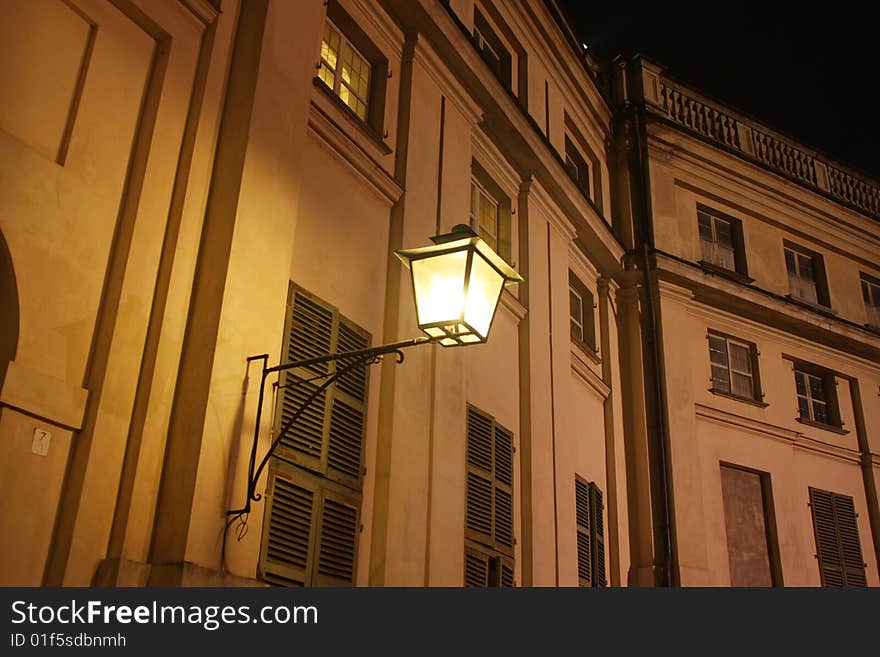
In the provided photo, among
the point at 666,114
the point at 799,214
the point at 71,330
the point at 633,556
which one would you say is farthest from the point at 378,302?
the point at 799,214

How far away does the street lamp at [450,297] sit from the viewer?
6.90 metres

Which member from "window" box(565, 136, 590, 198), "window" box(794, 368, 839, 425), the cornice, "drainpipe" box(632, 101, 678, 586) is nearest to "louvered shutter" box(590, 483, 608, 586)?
"drainpipe" box(632, 101, 678, 586)

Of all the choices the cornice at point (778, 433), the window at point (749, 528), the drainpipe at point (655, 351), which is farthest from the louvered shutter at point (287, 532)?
the cornice at point (778, 433)

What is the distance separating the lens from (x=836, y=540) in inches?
652

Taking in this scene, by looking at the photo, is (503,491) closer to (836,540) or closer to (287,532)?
(287,532)

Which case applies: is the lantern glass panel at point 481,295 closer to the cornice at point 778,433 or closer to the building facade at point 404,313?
the building facade at point 404,313

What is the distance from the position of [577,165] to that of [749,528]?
6.65 metres

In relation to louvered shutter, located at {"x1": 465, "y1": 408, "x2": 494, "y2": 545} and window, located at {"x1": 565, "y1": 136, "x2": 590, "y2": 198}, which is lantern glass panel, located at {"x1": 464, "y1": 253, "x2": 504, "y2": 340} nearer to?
louvered shutter, located at {"x1": 465, "y1": 408, "x2": 494, "y2": 545}

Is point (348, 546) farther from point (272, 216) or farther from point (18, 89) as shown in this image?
point (18, 89)

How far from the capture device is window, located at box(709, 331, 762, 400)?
16.8m

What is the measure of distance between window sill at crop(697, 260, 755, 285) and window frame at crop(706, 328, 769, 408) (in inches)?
40.0

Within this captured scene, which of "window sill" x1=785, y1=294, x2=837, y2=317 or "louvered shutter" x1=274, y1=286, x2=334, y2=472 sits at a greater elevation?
"window sill" x1=785, y1=294, x2=837, y2=317

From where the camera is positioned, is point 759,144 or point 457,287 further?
point 759,144

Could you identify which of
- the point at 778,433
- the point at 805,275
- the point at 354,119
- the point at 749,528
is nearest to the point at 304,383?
the point at 354,119
